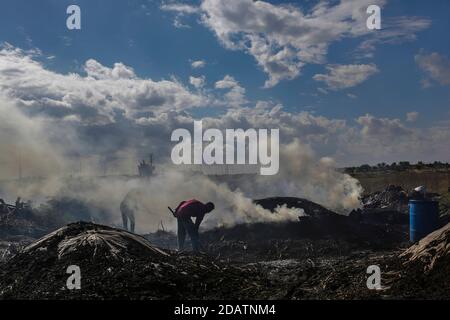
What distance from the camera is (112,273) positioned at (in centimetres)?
922

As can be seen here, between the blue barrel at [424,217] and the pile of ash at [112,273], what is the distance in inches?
263

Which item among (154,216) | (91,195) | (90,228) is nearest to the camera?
(90,228)

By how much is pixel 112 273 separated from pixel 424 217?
10251mm

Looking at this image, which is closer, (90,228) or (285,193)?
(90,228)

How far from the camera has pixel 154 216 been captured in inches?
924

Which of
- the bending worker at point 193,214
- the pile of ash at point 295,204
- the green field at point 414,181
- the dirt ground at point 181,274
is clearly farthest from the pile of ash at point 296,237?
the green field at point 414,181

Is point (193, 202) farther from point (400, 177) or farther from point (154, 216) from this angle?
point (400, 177)

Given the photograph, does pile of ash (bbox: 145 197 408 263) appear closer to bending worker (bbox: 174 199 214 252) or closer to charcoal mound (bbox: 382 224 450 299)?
bending worker (bbox: 174 199 214 252)

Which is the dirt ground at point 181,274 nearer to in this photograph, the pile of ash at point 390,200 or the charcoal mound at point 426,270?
the charcoal mound at point 426,270

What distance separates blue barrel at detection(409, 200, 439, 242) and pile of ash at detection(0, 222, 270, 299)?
6.67 metres

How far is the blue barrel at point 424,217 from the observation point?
48.3ft

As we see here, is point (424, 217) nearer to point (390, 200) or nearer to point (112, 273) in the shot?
point (112, 273)

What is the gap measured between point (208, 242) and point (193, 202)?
11.3 feet
